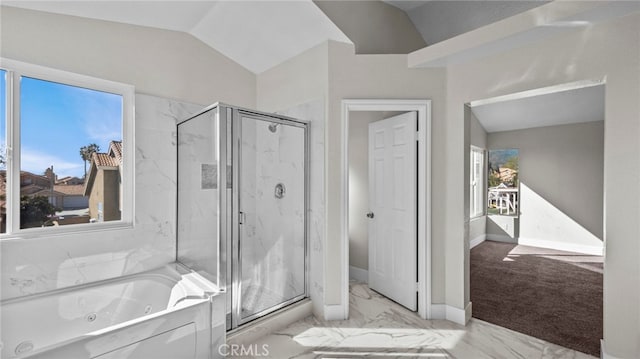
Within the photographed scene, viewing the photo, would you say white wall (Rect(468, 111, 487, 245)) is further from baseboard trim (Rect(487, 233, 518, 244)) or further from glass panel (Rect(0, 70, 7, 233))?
glass panel (Rect(0, 70, 7, 233))

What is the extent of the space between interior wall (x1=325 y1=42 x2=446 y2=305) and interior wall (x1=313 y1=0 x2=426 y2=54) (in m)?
0.20

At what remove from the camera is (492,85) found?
246cm

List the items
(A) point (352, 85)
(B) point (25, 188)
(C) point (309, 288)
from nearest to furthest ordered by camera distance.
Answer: (B) point (25, 188) < (A) point (352, 85) < (C) point (309, 288)

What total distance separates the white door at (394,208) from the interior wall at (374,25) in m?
0.79

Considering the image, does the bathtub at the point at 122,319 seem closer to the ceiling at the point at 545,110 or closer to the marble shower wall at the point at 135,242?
the marble shower wall at the point at 135,242

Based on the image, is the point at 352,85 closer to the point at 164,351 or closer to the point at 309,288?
the point at 309,288

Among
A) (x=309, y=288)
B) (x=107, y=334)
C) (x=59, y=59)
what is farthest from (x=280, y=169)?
(x=59, y=59)

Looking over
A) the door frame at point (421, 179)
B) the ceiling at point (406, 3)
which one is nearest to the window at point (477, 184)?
the ceiling at point (406, 3)

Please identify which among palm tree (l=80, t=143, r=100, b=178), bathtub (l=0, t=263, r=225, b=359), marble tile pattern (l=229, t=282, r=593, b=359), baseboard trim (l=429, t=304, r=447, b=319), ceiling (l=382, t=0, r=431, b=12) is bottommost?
marble tile pattern (l=229, t=282, r=593, b=359)

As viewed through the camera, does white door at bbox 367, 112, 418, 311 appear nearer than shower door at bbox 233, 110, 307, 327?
No

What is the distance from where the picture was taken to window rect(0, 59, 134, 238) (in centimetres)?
210

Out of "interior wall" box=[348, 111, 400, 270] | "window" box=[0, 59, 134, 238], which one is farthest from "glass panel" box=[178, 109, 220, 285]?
"interior wall" box=[348, 111, 400, 270]

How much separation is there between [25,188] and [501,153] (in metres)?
7.01

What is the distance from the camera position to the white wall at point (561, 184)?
16.3 feet
